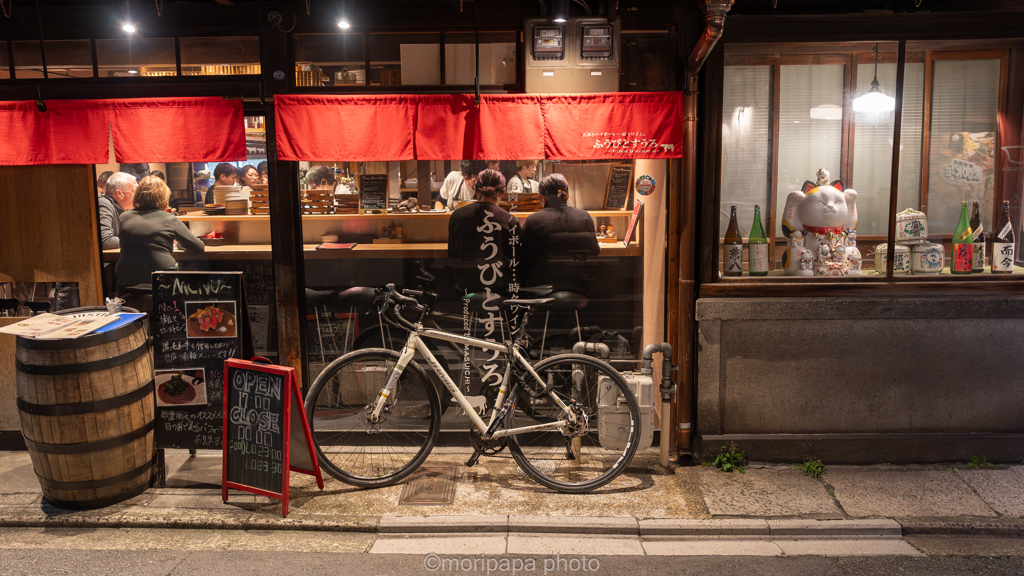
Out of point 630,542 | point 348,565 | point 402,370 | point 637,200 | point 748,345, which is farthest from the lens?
point 637,200

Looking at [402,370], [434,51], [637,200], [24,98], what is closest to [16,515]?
[402,370]

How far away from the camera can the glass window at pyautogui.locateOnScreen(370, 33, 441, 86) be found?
6215 mm

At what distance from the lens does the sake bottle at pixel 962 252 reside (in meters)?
6.37

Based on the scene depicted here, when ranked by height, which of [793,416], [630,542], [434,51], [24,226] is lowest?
[630,542]

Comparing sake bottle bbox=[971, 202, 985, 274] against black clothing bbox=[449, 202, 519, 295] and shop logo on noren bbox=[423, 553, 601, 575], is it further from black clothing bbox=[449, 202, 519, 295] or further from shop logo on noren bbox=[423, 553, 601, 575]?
shop logo on noren bbox=[423, 553, 601, 575]

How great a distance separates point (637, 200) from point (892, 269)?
7.87 feet

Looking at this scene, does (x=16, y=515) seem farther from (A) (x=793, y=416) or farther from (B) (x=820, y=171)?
(B) (x=820, y=171)

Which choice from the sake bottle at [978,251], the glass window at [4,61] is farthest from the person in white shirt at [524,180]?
the glass window at [4,61]

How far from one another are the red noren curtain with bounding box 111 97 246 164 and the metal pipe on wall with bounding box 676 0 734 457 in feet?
13.0

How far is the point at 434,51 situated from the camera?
622 centimetres

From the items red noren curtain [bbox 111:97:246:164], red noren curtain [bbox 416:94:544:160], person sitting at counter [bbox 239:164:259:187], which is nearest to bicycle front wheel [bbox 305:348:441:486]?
red noren curtain [bbox 416:94:544:160]

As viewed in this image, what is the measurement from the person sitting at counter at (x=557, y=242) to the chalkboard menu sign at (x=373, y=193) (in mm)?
1421

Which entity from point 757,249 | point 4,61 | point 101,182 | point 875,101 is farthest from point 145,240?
point 875,101

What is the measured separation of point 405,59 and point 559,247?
2.25 metres
